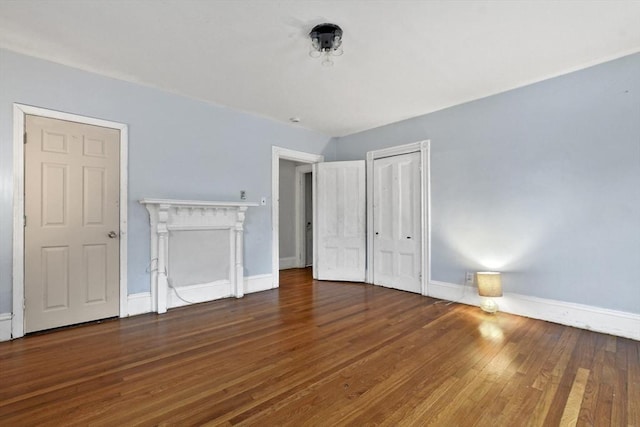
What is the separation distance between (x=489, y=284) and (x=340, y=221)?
2466mm

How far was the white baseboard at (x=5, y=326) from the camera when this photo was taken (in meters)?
2.69

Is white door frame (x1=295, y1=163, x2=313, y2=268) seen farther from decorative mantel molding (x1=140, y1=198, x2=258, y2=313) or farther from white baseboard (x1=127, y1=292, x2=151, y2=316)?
white baseboard (x1=127, y1=292, x2=151, y2=316)

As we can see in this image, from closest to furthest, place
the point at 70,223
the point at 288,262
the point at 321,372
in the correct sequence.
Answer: the point at 321,372, the point at 70,223, the point at 288,262

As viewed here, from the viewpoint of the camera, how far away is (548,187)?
3.23m

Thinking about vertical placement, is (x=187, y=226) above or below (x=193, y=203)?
below

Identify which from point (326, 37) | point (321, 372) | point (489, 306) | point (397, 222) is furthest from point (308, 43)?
point (489, 306)

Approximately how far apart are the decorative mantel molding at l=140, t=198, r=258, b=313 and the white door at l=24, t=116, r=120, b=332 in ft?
1.23

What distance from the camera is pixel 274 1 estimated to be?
→ 2.13 meters

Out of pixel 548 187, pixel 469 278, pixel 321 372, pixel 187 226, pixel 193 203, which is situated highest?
pixel 548 187

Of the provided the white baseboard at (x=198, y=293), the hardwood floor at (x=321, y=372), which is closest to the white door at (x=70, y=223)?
the hardwood floor at (x=321, y=372)

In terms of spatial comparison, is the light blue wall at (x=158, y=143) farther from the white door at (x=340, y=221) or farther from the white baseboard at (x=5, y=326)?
the white door at (x=340, y=221)

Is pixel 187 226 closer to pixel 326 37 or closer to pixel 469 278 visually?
pixel 326 37

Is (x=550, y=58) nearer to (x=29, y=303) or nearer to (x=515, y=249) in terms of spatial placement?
(x=515, y=249)

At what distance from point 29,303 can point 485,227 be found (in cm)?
490
